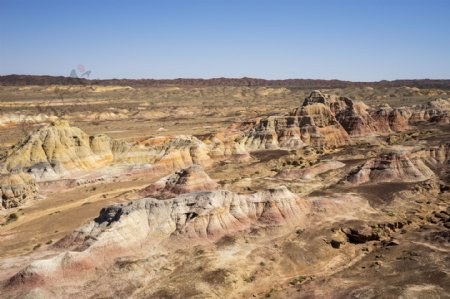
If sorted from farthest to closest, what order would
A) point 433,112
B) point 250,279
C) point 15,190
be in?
point 433,112 → point 15,190 → point 250,279

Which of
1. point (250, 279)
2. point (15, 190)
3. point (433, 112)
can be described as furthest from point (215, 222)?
point (433, 112)

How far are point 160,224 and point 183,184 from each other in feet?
44.9

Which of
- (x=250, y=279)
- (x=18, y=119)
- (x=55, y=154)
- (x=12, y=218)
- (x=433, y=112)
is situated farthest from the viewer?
(x=18, y=119)

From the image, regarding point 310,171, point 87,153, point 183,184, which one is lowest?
point 310,171

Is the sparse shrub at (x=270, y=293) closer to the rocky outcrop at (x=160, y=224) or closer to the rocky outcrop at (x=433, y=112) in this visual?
the rocky outcrop at (x=160, y=224)

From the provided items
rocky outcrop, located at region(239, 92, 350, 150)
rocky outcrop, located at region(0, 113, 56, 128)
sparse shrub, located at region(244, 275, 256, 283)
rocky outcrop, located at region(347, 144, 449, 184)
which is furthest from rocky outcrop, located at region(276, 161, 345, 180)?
rocky outcrop, located at region(0, 113, 56, 128)

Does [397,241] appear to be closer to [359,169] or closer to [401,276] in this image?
[401,276]

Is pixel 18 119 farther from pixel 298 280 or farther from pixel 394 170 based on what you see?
pixel 298 280

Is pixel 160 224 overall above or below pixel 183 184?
above

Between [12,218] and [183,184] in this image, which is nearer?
[12,218]

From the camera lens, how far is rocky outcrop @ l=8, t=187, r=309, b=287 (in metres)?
28.5

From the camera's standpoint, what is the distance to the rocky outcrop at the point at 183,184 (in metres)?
47.1

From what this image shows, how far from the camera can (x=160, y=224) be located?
34.0 m

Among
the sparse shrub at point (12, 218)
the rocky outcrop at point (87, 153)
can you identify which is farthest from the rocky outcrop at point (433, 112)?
the sparse shrub at point (12, 218)
